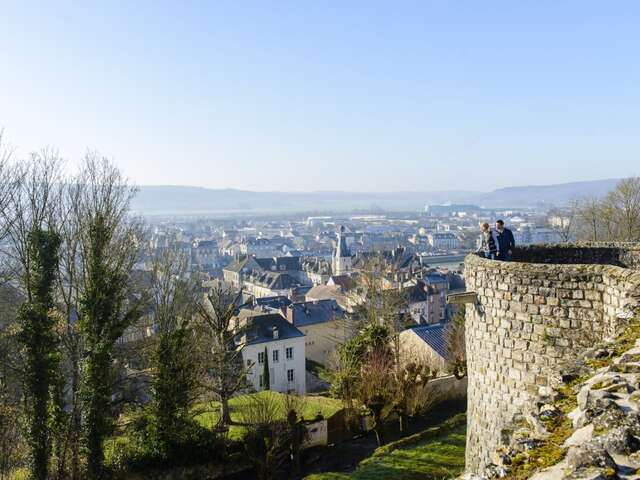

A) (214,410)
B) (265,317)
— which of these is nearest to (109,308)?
(214,410)

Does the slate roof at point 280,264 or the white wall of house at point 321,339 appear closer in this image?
the white wall of house at point 321,339

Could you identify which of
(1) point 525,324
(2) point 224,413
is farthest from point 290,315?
(1) point 525,324

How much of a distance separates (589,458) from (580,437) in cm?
58

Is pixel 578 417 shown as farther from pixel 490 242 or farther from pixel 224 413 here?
pixel 224 413

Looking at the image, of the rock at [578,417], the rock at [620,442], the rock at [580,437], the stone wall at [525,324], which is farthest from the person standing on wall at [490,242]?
the rock at [620,442]

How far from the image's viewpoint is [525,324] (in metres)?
7.42

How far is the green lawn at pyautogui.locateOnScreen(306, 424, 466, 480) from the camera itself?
16.7 metres

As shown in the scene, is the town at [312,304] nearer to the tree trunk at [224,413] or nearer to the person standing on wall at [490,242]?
the tree trunk at [224,413]

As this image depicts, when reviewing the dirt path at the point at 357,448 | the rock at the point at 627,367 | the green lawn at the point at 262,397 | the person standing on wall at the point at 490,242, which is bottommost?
the dirt path at the point at 357,448

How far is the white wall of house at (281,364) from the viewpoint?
3372 centimetres

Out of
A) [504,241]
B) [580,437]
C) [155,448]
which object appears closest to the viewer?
[580,437]

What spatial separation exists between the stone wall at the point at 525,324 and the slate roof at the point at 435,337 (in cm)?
2223

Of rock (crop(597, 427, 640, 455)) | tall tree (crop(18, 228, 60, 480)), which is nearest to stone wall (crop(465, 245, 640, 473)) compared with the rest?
rock (crop(597, 427, 640, 455))

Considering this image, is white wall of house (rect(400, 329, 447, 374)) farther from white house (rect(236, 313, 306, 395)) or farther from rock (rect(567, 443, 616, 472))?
rock (rect(567, 443, 616, 472))
